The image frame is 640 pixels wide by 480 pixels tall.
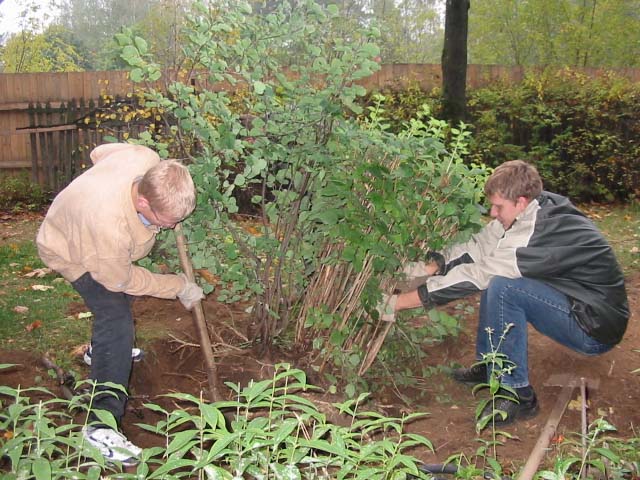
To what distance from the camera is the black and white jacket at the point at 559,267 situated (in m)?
3.32

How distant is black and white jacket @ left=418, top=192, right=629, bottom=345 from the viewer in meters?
3.32

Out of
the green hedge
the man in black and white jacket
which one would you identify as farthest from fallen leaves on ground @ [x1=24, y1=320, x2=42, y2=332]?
the green hedge

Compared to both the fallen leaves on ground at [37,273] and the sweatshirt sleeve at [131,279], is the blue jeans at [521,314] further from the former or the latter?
the fallen leaves on ground at [37,273]

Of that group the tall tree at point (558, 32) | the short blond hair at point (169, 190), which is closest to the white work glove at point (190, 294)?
the short blond hair at point (169, 190)

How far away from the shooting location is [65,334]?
4203 mm

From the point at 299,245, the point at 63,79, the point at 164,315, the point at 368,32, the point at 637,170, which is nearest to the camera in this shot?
the point at 368,32

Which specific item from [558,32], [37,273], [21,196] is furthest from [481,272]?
[558,32]

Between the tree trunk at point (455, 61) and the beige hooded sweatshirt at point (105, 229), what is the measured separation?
23.9 feet

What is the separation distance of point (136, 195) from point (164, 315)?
1827mm

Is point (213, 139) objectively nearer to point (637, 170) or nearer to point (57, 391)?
point (57, 391)

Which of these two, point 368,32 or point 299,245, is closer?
point 368,32

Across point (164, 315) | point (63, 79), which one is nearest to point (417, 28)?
point (63, 79)

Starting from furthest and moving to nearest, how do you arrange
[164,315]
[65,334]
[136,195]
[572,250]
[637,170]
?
[637,170] → [164,315] → [65,334] → [572,250] → [136,195]

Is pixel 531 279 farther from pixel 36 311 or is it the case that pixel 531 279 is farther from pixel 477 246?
pixel 36 311
